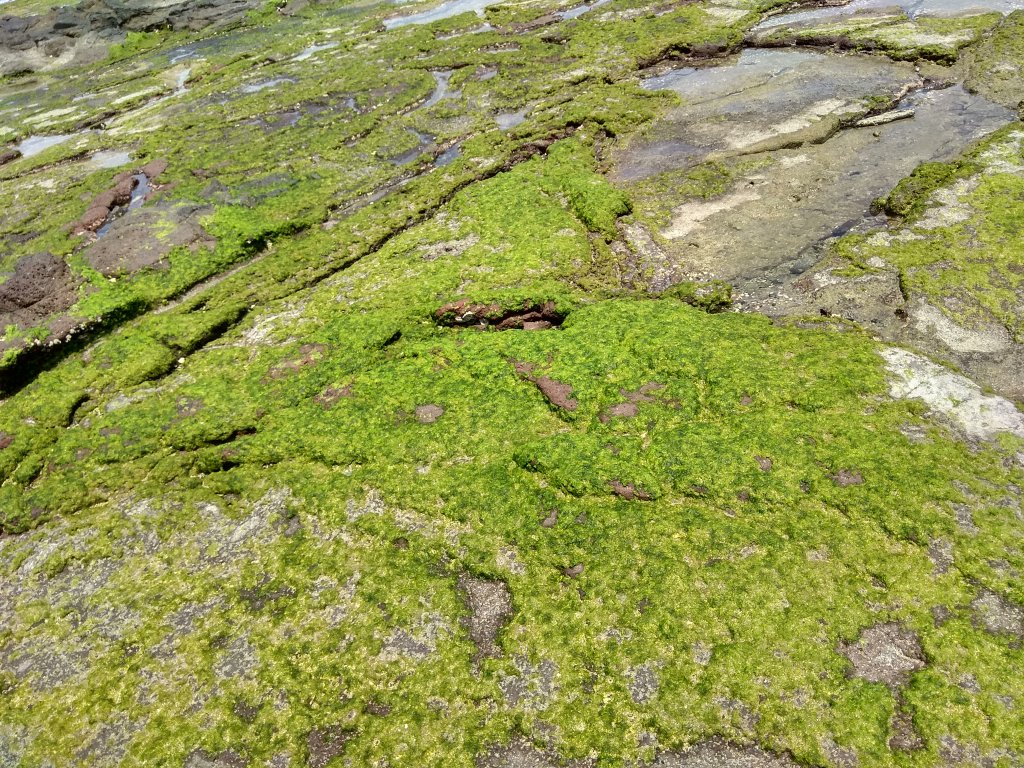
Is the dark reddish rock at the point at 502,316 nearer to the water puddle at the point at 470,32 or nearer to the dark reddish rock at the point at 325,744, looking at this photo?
the dark reddish rock at the point at 325,744

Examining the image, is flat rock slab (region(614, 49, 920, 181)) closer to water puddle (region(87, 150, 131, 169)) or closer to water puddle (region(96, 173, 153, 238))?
water puddle (region(96, 173, 153, 238))

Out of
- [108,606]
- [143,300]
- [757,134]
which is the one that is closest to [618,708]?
[108,606]

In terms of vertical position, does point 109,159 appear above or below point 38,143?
below

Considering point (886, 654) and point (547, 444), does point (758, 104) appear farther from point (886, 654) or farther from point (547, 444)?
point (886, 654)

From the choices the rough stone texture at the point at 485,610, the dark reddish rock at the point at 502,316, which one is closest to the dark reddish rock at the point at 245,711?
the rough stone texture at the point at 485,610

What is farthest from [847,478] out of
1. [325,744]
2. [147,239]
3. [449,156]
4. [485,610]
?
[147,239]

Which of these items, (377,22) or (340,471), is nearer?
(340,471)

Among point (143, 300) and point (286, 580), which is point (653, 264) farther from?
point (143, 300)
